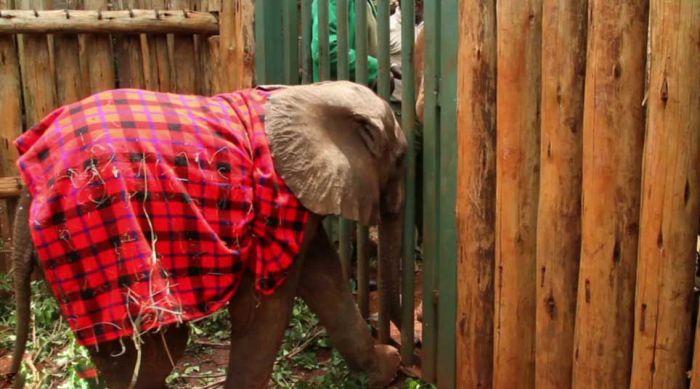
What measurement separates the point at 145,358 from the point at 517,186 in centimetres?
168

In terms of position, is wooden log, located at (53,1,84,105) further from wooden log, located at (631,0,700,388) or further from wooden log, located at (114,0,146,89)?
wooden log, located at (631,0,700,388)

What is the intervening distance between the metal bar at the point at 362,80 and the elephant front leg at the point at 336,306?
0.66 metres

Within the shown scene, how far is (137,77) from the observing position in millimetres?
5641

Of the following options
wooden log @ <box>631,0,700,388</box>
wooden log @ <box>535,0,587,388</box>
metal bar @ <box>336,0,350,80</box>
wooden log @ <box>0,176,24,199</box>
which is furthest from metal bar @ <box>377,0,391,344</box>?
wooden log @ <box>0,176,24,199</box>

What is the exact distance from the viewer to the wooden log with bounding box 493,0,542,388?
124 inches

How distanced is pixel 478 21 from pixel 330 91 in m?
0.77

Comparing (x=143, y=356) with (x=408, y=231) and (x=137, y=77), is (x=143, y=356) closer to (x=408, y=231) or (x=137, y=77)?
(x=408, y=231)

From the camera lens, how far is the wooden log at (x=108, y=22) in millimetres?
5195

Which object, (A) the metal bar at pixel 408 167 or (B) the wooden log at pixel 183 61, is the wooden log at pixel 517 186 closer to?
(A) the metal bar at pixel 408 167

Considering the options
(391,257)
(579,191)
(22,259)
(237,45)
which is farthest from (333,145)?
(237,45)

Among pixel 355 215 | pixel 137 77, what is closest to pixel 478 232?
pixel 355 215

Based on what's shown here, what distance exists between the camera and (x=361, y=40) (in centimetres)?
440

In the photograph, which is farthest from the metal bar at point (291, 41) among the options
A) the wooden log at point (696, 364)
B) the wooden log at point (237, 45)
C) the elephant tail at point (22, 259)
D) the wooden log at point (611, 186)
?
the wooden log at point (696, 364)

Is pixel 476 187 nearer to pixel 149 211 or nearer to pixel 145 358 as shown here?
pixel 149 211
